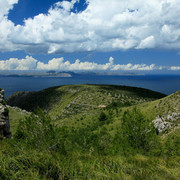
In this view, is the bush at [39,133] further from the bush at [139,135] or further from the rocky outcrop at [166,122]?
the rocky outcrop at [166,122]

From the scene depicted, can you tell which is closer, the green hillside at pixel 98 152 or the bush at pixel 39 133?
the green hillside at pixel 98 152

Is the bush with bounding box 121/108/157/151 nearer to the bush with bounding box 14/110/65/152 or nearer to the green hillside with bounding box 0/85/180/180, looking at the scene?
the green hillside with bounding box 0/85/180/180

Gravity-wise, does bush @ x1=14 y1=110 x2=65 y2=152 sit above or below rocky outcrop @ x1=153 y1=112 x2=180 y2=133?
above

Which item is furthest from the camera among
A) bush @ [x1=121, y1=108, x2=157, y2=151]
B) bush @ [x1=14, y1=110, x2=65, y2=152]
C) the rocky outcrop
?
the rocky outcrop

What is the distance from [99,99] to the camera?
7606 cm

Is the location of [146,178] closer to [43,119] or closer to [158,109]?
[43,119]

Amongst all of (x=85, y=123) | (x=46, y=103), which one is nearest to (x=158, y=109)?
(x=85, y=123)

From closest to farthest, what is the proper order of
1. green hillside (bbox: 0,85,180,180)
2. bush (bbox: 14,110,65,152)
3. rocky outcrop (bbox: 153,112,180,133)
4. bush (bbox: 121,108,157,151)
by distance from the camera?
green hillside (bbox: 0,85,180,180)
bush (bbox: 14,110,65,152)
bush (bbox: 121,108,157,151)
rocky outcrop (bbox: 153,112,180,133)

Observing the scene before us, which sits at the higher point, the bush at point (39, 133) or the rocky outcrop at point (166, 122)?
the bush at point (39, 133)

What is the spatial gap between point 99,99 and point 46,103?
4536cm

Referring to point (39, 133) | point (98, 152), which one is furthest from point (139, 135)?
point (39, 133)

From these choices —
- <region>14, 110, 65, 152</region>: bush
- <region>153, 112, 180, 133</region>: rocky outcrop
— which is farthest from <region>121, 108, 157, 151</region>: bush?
<region>153, 112, 180, 133</region>: rocky outcrop

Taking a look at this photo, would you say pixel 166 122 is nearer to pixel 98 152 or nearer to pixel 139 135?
pixel 139 135

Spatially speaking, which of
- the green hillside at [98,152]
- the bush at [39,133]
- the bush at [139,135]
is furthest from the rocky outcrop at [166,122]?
the bush at [39,133]
